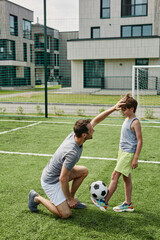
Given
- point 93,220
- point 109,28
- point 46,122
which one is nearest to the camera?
point 93,220

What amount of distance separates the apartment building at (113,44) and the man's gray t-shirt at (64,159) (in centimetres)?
1840

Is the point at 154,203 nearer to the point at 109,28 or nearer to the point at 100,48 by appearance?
the point at 100,48

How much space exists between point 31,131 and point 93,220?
20.4 feet

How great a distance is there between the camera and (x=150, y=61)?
24125 mm

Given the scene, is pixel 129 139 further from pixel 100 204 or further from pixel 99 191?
pixel 100 204

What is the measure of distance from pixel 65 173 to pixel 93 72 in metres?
23.1

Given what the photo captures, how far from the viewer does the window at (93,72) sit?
24.9 m

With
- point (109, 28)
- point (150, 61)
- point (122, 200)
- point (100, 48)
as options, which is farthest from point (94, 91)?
point (122, 200)


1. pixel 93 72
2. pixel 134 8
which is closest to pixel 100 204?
pixel 93 72

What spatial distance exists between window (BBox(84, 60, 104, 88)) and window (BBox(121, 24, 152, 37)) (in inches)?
165

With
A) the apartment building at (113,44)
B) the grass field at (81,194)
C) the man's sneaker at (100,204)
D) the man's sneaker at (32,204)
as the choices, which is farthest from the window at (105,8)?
the man's sneaker at (32,204)

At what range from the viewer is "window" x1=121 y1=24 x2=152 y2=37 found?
2640 cm

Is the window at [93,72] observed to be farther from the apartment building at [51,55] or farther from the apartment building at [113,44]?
the apartment building at [51,55]

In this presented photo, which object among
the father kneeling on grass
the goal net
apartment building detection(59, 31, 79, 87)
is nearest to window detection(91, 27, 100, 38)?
the goal net
